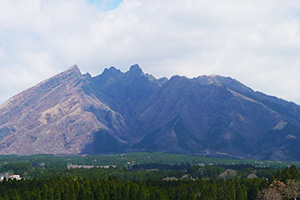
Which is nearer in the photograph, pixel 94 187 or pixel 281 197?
pixel 281 197

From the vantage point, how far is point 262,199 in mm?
143625

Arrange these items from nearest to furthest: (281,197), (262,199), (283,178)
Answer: (281,197)
(262,199)
(283,178)

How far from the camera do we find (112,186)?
152 m

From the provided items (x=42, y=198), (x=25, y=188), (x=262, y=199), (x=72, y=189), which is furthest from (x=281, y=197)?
(x=25, y=188)

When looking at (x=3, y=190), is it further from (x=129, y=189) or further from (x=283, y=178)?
(x=283, y=178)

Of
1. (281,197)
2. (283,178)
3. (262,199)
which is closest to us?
(281,197)

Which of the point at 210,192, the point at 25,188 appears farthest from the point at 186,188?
the point at 25,188

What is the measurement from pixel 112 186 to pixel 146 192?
47.1 ft

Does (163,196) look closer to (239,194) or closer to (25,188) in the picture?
(239,194)

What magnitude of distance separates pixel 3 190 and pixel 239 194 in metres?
100

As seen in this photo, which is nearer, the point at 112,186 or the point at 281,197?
the point at 281,197

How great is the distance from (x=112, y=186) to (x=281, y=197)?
217ft

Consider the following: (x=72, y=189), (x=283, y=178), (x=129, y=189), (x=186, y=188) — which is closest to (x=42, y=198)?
(x=72, y=189)

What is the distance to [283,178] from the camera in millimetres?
153750
